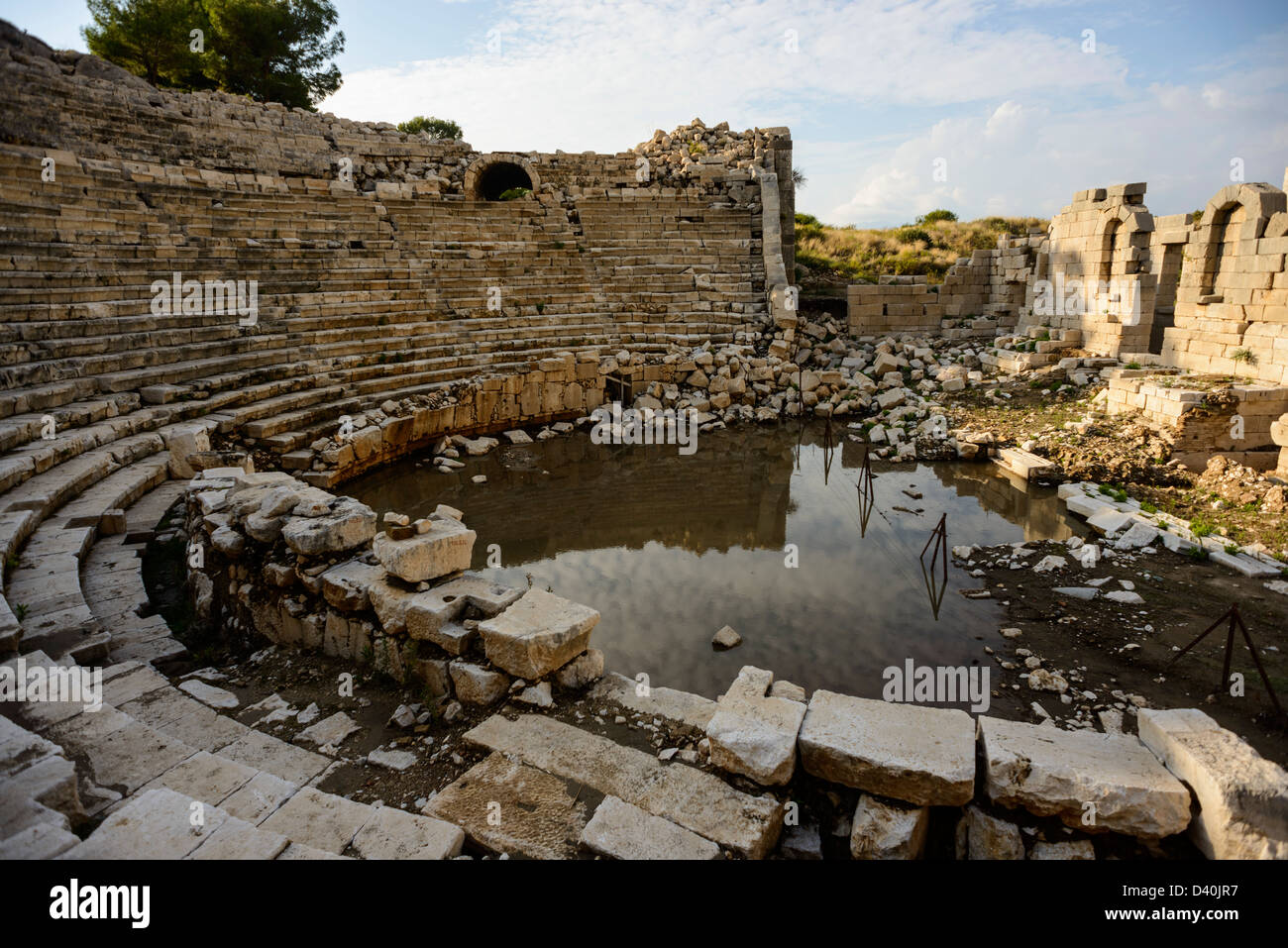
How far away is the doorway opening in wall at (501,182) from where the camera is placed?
19.7 metres

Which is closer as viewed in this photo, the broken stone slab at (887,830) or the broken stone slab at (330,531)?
the broken stone slab at (887,830)

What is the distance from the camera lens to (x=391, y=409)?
35.7ft

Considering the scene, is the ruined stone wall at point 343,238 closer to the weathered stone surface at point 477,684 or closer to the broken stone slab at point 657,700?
the weathered stone surface at point 477,684

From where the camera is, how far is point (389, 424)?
34.8ft

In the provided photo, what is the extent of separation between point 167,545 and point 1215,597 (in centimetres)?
919

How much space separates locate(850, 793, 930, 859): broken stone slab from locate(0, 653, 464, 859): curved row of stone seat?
5.94 feet

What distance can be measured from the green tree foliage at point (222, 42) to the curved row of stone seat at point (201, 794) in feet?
84.5

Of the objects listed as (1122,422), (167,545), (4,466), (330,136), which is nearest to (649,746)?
(167,545)

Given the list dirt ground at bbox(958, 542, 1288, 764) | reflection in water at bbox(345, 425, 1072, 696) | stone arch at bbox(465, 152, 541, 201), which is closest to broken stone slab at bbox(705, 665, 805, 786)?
reflection in water at bbox(345, 425, 1072, 696)

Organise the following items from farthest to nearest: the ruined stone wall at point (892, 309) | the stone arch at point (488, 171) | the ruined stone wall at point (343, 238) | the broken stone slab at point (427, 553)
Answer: the stone arch at point (488, 171) < the ruined stone wall at point (892, 309) < the ruined stone wall at point (343, 238) < the broken stone slab at point (427, 553)

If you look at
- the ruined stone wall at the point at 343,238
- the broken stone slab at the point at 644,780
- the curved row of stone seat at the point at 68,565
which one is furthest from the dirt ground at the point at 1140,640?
the ruined stone wall at the point at 343,238

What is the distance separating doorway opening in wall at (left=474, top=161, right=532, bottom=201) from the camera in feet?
64.5

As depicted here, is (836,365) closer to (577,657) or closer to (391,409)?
(391,409)

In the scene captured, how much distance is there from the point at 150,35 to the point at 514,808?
95.2 ft
